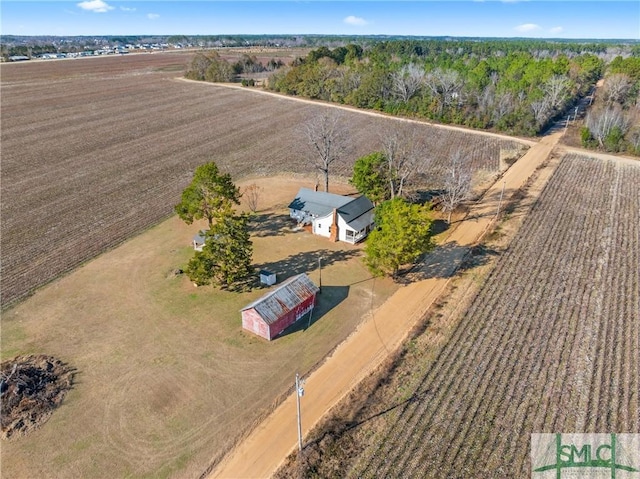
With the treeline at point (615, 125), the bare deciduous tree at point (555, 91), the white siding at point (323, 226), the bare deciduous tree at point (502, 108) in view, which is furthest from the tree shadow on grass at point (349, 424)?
the bare deciduous tree at point (555, 91)

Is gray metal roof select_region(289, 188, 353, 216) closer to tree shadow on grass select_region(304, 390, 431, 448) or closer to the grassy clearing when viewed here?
the grassy clearing

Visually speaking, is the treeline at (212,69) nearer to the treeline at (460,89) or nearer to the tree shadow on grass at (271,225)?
the treeline at (460,89)

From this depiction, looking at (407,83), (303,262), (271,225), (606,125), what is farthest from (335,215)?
(407,83)

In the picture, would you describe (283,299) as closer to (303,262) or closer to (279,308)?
(279,308)

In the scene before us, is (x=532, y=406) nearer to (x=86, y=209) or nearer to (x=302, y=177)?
(x=302, y=177)

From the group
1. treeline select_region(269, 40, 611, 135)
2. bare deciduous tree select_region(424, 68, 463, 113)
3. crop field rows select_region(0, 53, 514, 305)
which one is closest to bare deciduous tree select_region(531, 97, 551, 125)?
treeline select_region(269, 40, 611, 135)

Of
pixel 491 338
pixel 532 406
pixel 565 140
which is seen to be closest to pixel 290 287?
pixel 491 338
